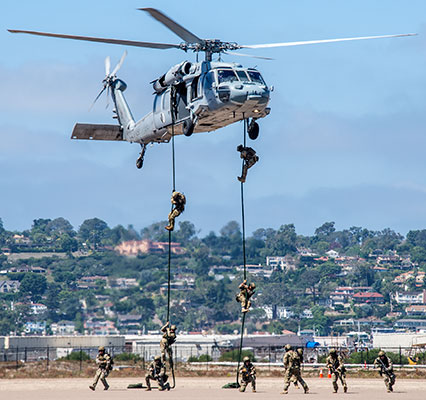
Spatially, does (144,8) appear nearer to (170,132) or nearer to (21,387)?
(170,132)

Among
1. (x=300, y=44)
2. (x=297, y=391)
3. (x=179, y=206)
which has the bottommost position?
(x=297, y=391)

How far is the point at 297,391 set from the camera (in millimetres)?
45219

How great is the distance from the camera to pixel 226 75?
38.4 metres

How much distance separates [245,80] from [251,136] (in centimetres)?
252

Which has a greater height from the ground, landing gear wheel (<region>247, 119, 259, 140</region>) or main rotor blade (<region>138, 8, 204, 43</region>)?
main rotor blade (<region>138, 8, 204, 43</region>)

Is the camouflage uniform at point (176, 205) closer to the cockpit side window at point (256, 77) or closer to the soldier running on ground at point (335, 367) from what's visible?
the cockpit side window at point (256, 77)

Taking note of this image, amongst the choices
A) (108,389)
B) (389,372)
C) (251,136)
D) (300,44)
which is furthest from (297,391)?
(300,44)

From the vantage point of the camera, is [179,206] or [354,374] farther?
[354,374]

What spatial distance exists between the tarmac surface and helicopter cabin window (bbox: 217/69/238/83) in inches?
476

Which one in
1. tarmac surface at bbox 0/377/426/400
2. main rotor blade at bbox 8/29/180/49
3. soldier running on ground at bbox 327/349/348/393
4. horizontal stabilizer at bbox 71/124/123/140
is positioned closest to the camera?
main rotor blade at bbox 8/29/180/49

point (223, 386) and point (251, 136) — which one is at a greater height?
point (251, 136)

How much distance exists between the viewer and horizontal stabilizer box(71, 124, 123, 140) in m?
47.8

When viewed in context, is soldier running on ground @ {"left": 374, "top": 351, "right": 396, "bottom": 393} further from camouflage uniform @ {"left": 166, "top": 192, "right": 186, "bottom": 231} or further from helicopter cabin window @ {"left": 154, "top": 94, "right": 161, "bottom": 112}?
helicopter cabin window @ {"left": 154, "top": 94, "right": 161, "bottom": 112}

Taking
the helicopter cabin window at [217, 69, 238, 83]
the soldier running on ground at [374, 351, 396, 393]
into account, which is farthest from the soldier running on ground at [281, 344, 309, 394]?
the helicopter cabin window at [217, 69, 238, 83]
